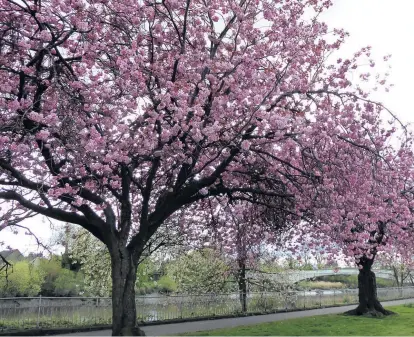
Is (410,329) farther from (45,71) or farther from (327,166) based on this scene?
(45,71)

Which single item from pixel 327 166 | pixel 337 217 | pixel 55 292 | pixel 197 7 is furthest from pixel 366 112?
pixel 55 292

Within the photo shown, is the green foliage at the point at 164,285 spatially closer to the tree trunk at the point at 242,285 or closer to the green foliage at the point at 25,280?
the green foliage at the point at 25,280

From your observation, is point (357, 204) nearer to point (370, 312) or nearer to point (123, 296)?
point (123, 296)

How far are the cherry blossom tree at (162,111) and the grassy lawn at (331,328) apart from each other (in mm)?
4352

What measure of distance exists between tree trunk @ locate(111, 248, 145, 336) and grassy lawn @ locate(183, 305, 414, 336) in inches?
149

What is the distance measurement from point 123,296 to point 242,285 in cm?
1276

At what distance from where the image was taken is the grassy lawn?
12.6 m

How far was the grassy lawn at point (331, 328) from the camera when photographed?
12562 millimetres

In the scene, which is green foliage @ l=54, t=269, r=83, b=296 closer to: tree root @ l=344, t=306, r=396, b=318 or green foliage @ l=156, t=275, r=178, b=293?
green foliage @ l=156, t=275, r=178, b=293

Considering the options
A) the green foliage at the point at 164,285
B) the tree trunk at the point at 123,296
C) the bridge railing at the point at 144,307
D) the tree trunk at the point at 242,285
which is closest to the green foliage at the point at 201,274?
the tree trunk at the point at 242,285

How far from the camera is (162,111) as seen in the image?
882cm

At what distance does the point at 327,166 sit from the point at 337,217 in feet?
4.60

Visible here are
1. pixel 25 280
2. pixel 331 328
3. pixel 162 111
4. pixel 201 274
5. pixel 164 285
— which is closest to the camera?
pixel 162 111

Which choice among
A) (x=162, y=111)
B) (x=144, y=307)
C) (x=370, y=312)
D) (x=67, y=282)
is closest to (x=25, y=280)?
(x=67, y=282)
